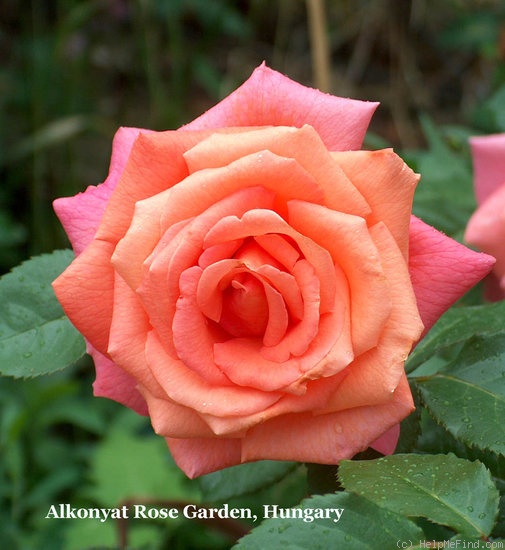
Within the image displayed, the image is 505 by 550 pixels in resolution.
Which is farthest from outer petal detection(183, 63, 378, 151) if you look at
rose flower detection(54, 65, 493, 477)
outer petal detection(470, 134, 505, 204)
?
outer petal detection(470, 134, 505, 204)

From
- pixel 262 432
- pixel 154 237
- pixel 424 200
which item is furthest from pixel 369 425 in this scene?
pixel 424 200

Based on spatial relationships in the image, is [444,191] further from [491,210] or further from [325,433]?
[325,433]

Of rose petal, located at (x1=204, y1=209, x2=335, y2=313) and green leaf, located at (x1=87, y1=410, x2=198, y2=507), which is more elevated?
rose petal, located at (x1=204, y1=209, x2=335, y2=313)

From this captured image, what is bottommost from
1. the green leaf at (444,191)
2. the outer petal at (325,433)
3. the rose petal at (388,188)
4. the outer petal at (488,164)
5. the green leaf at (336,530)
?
the green leaf at (444,191)

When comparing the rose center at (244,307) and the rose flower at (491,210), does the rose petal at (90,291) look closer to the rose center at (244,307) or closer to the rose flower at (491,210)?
the rose center at (244,307)

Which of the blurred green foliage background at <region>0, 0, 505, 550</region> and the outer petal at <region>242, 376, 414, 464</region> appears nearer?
the outer petal at <region>242, 376, 414, 464</region>

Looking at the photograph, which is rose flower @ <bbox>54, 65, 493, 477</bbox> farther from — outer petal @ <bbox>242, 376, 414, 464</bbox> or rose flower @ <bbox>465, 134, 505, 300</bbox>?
rose flower @ <bbox>465, 134, 505, 300</bbox>

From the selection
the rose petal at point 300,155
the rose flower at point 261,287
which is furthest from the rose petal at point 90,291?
the rose petal at point 300,155
